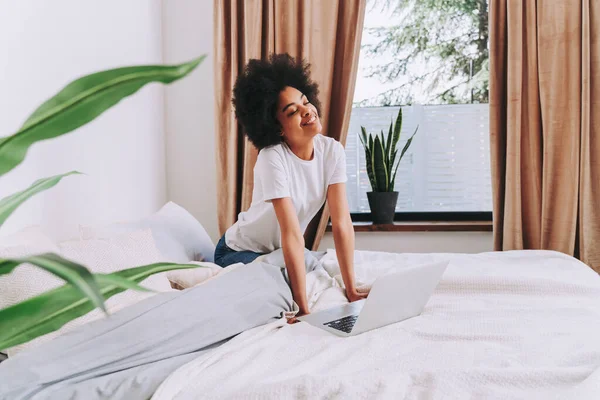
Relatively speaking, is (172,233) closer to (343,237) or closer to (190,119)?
(343,237)

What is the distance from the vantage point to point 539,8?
293 cm

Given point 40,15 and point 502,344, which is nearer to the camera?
point 502,344

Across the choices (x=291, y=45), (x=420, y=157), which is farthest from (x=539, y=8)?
(x=291, y=45)

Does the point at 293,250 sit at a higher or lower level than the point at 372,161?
lower

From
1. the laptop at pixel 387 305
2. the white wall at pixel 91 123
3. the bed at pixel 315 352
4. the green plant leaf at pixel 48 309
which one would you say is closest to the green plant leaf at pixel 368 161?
the white wall at pixel 91 123

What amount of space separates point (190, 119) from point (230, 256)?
54.3 inches

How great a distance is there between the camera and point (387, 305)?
1444 mm

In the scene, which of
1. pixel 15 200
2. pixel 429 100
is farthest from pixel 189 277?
pixel 429 100

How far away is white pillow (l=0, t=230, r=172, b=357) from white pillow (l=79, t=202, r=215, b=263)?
20 centimetres

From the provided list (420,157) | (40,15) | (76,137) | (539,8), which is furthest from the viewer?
(420,157)

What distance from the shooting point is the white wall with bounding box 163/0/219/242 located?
3.32 meters

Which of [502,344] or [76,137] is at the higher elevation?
[76,137]

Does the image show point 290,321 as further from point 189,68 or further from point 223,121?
point 223,121

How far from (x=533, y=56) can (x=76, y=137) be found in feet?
7.52
